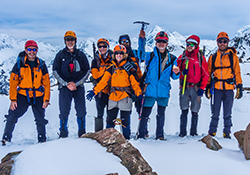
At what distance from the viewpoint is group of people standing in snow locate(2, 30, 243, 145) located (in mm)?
5332

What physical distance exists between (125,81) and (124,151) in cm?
248

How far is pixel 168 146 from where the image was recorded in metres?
4.46

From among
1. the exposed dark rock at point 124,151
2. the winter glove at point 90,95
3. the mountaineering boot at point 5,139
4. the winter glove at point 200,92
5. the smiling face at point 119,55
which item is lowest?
the mountaineering boot at point 5,139

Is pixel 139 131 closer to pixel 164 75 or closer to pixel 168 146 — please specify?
pixel 168 146

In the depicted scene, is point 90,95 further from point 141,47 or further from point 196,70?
point 196,70

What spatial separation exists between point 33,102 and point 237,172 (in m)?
5.28

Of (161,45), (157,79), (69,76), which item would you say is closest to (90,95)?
(69,76)

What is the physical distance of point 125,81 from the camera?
17.4 ft

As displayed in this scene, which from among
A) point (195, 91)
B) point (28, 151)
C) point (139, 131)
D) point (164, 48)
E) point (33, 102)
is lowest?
point (139, 131)

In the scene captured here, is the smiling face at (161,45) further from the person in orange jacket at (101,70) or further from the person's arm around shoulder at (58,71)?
the person's arm around shoulder at (58,71)

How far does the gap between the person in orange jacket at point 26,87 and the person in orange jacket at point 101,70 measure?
5.19 feet

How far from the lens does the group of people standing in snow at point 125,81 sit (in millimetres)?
5332

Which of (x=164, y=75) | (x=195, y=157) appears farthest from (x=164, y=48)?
(x=195, y=157)

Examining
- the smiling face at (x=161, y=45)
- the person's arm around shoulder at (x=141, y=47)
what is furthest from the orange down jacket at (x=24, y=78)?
the smiling face at (x=161, y=45)
